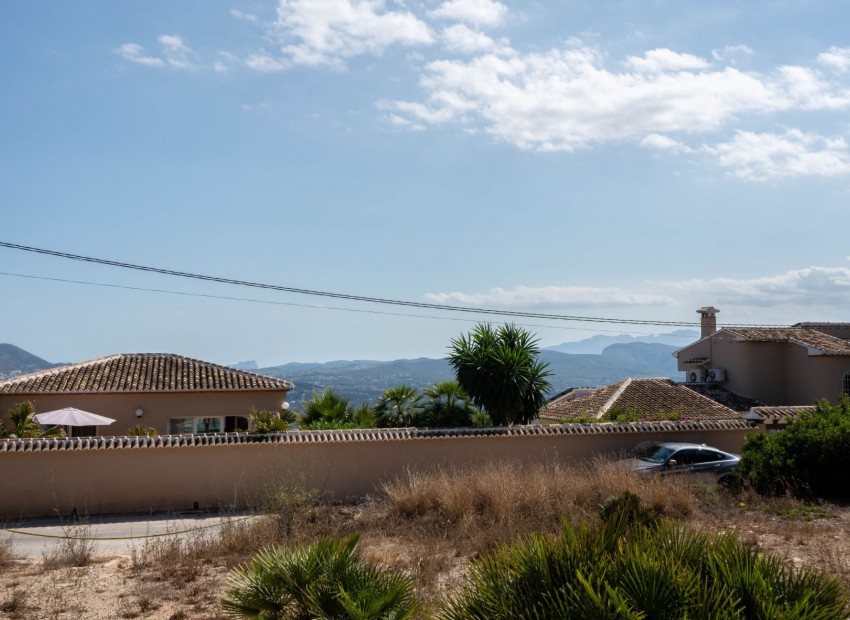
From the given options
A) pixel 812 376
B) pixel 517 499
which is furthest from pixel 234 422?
pixel 812 376

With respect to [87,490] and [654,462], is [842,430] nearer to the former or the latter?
[654,462]

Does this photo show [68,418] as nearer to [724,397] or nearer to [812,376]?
[724,397]

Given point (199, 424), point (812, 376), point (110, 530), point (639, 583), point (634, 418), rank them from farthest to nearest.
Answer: point (812, 376)
point (199, 424)
point (634, 418)
point (110, 530)
point (639, 583)

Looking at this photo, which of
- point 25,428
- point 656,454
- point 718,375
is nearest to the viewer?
point 656,454

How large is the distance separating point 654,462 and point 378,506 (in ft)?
24.3

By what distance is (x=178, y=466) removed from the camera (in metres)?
19.3

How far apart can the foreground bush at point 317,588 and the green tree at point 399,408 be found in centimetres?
1795

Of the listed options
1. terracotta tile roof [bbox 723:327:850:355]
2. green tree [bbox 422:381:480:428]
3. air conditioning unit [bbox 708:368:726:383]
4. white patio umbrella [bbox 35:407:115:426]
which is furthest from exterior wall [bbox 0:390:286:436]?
terracotta tile roof [bbox 723:327:850:355]

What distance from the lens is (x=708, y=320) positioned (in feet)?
147

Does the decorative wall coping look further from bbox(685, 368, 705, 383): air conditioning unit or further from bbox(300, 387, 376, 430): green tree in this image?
bbox(685, 368, 705, 383): air conditioning unit

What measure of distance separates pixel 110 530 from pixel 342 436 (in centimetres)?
583

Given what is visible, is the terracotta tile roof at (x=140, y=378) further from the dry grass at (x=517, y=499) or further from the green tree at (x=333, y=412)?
the dry grass at (x=517, y=499)

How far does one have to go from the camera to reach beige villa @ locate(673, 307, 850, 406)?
35.9 metres

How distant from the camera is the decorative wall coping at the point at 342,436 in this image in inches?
728
